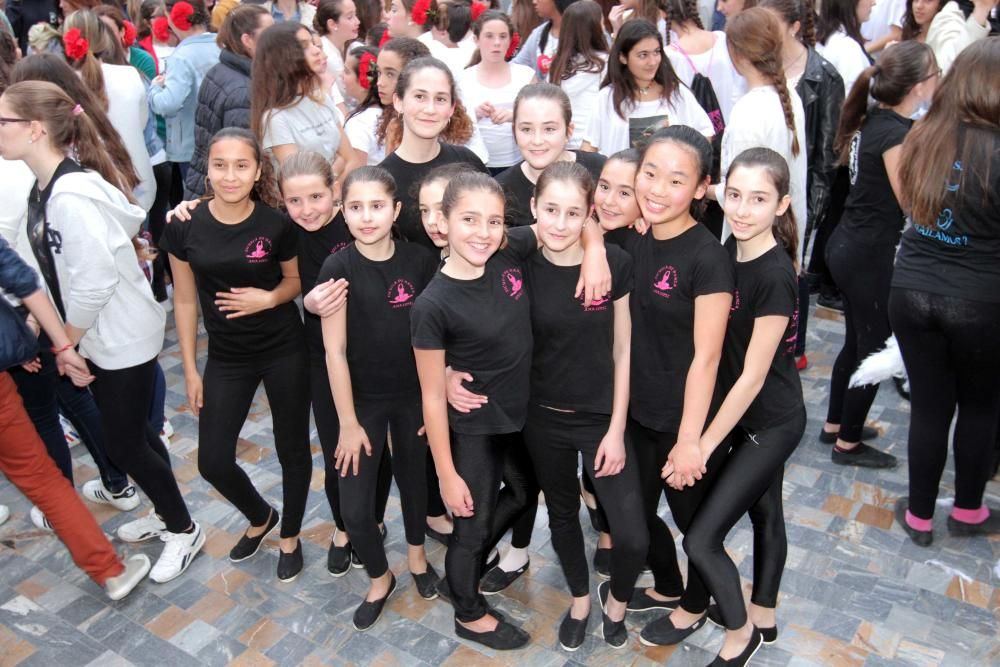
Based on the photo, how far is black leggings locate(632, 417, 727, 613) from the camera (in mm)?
2613

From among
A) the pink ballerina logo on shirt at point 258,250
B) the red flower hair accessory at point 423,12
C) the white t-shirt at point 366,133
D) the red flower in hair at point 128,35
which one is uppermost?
the red flower in hair at point 128,35

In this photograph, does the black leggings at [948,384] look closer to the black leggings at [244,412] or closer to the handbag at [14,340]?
the black leggings at [244,412]

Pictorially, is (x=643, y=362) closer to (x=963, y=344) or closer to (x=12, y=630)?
(x=963, y=344)

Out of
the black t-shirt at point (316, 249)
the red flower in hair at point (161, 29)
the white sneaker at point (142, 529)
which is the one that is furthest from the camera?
the red flower in hair at point (161, 29)

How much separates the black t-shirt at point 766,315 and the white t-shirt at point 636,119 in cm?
160

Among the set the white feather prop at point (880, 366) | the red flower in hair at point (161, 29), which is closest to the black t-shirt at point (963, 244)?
the white feather prop at point (880, 366)

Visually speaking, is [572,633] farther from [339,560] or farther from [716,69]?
[716,69]

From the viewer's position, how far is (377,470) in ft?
9.54

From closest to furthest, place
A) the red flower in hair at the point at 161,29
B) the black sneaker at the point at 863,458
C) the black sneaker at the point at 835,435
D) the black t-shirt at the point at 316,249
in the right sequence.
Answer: the black t-shirt at the point at 316,249 < the black sneaker at the point at 863,458 < the black sneaker at the point at 835,435 < the red flower in hair at the point at 161,29

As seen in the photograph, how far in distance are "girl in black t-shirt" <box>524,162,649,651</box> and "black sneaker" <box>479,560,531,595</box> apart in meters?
0.61

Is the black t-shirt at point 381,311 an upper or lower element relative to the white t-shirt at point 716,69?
lower

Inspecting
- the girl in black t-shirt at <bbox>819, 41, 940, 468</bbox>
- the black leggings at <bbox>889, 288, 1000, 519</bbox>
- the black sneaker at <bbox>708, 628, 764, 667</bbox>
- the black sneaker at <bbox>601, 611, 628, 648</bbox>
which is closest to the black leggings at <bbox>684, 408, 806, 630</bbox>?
the black sneaker at <bbox>708, 628, 764, 667</bbox>

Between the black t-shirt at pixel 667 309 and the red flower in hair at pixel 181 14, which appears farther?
the red flower in hair at pixel 181 14

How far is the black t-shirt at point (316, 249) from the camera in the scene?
293 centimetres
